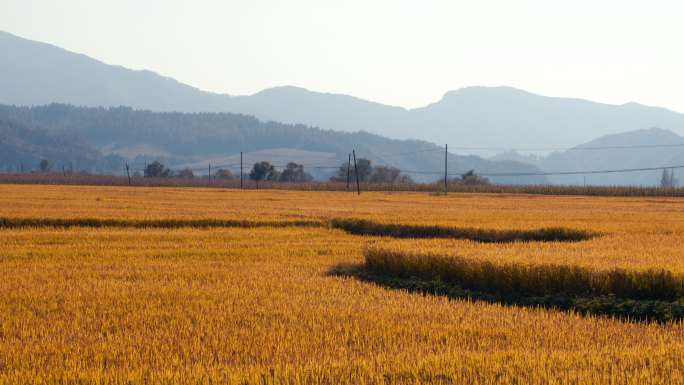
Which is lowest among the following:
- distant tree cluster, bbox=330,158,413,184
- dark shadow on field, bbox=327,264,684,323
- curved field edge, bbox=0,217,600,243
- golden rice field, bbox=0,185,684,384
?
dark shadow on field, bbox=327,264,684,323

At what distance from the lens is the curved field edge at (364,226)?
29.3m

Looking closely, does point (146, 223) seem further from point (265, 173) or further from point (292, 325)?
point (265, 173)

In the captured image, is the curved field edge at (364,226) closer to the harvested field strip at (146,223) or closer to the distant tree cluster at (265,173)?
the harvested field strip at (146,223)

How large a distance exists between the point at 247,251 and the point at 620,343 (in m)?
14.4

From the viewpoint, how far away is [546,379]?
877cm

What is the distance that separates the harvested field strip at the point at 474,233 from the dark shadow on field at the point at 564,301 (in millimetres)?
10616

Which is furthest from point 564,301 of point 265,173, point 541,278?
point 265,173

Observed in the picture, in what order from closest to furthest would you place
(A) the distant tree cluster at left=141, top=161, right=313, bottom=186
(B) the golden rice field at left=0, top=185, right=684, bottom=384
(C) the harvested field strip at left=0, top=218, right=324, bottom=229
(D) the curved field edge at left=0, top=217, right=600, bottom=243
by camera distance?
1. (B) the golden rice field at left=0, top=185, right=684, bottom=384
2. (D) the curved field edge at left=0, top=217, right=600, bottom=243
3. (C) the harvested field strip at left=0, top=218, right=324, bottom=229
4. (A) the distant tree cluster at left=141, top=161, right=313, bottom=186

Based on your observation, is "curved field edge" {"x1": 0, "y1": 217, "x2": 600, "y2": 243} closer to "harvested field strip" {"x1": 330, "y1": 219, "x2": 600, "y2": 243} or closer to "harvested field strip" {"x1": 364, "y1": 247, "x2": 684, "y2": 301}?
"harvested field strip" {"x1": 330, "y1": 219, "x2": 600, "y2": 243}

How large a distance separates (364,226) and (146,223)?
27.7 ft

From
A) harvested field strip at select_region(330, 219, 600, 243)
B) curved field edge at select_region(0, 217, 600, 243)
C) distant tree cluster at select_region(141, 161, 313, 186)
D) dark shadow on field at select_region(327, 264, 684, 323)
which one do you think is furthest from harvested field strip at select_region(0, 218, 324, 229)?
distant tree cluster at select_region(141, 161, 313, 186)

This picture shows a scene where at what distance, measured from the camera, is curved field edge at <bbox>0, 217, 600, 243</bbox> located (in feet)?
96.1


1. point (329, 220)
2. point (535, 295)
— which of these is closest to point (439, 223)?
point (329, 220)

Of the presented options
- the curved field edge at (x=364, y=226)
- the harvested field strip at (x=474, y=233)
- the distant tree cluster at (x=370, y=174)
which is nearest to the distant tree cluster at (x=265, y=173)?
the distant tree cluster at (x=370, y=174)
